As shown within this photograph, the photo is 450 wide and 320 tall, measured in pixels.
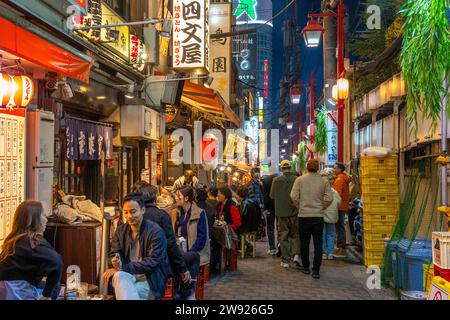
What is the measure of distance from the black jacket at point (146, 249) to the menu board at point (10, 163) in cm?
234

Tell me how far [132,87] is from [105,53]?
63.3 inches

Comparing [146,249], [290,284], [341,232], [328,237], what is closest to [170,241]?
[146,249]

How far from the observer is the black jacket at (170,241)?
5922mm

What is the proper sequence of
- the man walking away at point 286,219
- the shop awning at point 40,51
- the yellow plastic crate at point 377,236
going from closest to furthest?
the shop awning at point 40,51 < the yellow plastic crate at point 377,236 < the man walking away at point 286,219

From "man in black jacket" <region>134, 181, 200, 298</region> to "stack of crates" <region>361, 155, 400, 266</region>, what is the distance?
4781mm

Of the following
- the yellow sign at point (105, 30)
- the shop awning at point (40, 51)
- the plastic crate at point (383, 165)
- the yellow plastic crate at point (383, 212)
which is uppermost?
the yellow sign at point (105, 30)

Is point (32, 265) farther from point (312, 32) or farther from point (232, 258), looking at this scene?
point (312, 32)

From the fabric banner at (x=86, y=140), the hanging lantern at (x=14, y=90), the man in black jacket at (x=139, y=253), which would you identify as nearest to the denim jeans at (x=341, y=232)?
the fabric banner at (x=86, y=140)

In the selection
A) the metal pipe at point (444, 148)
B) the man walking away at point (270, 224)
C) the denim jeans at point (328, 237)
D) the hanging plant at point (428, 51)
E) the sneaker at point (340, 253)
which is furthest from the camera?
the man walking away at point (270, 224)

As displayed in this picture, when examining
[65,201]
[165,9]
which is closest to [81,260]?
[65,201]

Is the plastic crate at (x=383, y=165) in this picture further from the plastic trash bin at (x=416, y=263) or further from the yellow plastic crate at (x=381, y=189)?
the plastic trash bin at (x=416, y=263)

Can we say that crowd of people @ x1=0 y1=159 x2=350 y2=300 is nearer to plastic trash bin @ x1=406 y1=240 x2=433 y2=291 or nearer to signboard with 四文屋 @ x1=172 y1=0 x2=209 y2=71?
plastic trash bin @ x1=406 y1=240 x2=433 y2=291

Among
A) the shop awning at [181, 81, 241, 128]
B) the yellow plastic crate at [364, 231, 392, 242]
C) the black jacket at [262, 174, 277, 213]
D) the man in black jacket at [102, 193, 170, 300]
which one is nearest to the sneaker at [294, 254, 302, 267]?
the yellow plastic crate at [364, 231, 392, 242]
